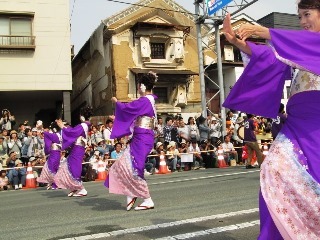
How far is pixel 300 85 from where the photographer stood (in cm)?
272

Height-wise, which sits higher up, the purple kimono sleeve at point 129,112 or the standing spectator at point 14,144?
the purple kimono sleeve at point 129,112

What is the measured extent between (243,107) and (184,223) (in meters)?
2.10

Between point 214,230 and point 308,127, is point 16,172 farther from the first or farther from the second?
point 308,127

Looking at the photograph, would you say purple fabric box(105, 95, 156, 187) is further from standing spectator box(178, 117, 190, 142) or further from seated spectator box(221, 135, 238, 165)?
seated spectator box(221, 135, 238, 165)

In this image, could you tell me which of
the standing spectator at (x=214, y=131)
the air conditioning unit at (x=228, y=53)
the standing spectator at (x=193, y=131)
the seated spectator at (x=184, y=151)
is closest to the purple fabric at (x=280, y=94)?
the seated spectator at (x=184, y=151)

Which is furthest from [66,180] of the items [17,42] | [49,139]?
[17,42]

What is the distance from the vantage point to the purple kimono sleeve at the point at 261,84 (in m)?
2.83

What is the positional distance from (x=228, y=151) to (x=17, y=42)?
33.8 feet

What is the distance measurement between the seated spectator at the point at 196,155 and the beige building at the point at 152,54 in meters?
8.51

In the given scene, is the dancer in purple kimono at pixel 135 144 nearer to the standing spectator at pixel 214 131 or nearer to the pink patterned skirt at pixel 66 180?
the pink patterned skirt at pixel 66 180

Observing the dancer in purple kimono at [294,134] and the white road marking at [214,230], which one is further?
the white road marking at [214,230]

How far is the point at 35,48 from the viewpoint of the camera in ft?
59.1

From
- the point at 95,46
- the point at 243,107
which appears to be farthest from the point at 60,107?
the point at 243,107

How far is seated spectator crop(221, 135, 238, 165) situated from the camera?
1503 centimetres
